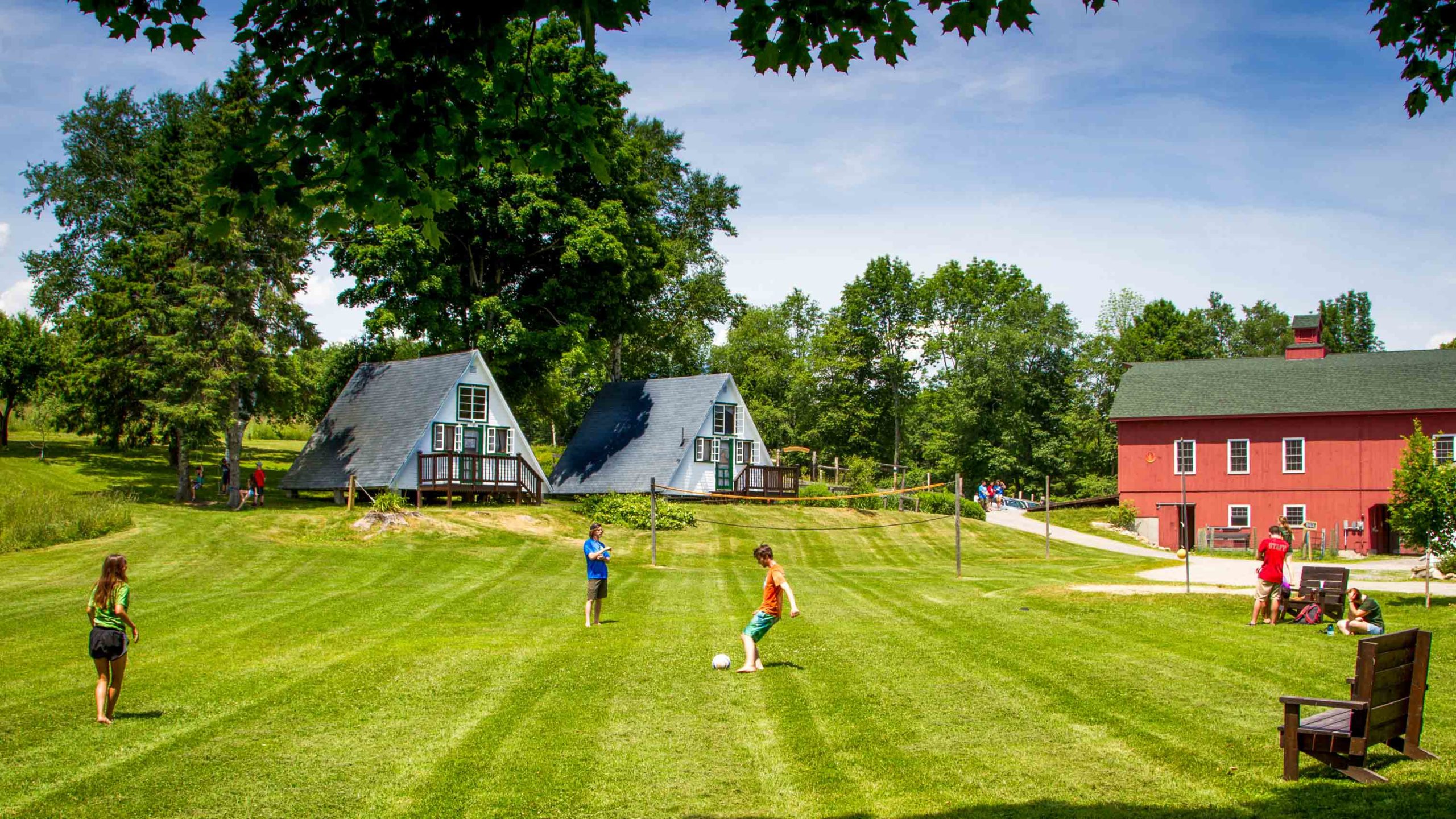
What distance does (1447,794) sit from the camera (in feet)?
27.0

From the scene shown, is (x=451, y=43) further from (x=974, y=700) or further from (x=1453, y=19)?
(x=974, y=700)

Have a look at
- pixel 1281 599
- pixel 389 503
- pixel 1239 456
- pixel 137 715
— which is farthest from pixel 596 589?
pixel 1239 456

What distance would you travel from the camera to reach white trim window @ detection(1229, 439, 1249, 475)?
5325cm

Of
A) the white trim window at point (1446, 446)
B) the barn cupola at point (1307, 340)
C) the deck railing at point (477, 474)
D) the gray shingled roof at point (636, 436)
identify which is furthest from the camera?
the barn cupola at point (1307, 340)

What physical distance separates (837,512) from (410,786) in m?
40.2

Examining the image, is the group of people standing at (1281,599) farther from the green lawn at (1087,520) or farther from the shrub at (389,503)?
the green lawn at (1087,520)

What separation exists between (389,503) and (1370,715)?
31.3m

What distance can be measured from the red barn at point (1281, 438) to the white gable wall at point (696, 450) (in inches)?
795

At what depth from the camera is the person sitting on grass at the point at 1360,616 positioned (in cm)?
1683

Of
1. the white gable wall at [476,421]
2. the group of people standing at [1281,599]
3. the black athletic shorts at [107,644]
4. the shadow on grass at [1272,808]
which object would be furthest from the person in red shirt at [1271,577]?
the white gable wall at [476,421]

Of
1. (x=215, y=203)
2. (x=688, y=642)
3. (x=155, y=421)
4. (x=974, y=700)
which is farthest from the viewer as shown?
(x=155, y=421)

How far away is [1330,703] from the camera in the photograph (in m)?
8.65

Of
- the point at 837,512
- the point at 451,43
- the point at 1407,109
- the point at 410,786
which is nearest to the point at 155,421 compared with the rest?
the point at 837,512

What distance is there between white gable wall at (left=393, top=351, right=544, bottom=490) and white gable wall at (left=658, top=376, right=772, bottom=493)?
658 cm
